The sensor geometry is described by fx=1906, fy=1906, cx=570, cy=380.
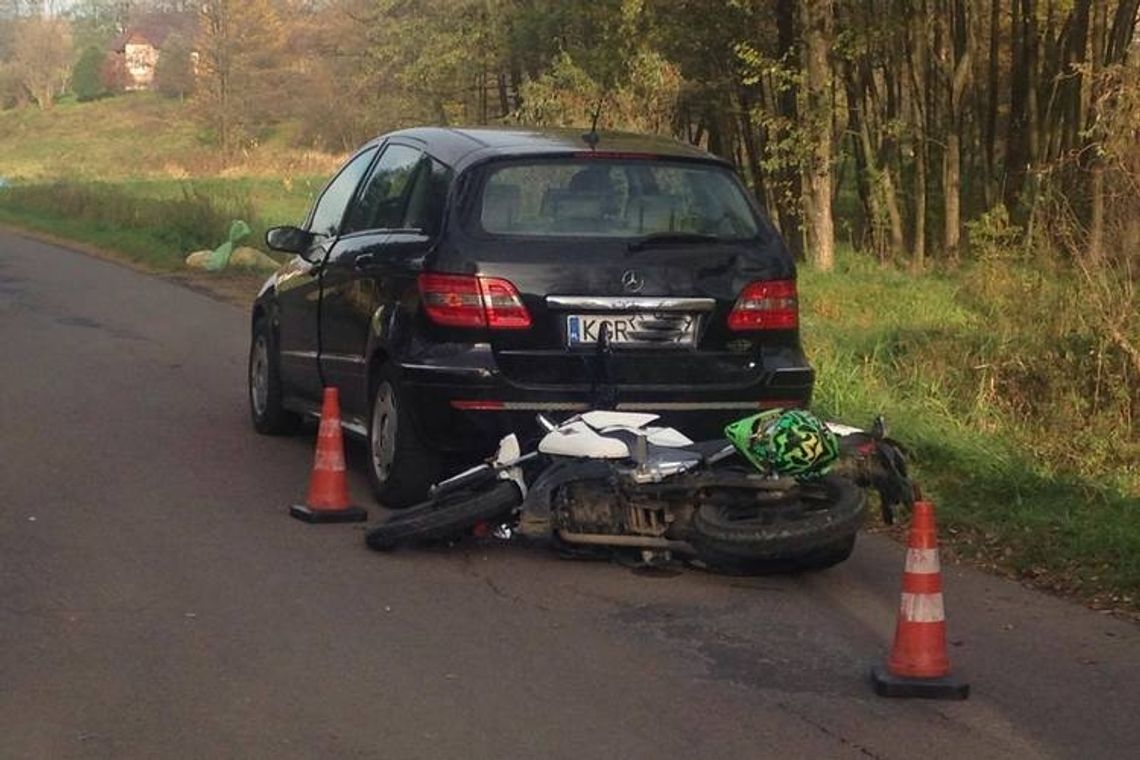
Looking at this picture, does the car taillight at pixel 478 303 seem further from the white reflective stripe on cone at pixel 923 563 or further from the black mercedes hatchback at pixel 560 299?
the white reflective stripe on cone at pixel 923 563

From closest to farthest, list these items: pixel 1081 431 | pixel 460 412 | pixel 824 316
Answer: pixel 460 412
pixel 1081 431
pixel 824 316

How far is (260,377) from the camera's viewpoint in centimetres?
1149

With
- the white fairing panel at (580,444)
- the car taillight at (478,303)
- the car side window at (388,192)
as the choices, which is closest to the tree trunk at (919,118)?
the car side window at (388,192)

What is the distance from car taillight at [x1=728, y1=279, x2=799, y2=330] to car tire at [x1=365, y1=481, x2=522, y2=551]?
4.59 feet

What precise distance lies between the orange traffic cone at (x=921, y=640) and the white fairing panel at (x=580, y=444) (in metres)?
1.90

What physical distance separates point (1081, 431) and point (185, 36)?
95913 millimetres

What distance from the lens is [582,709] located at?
19.1 feet

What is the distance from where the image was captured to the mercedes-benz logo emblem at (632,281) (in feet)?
27.5

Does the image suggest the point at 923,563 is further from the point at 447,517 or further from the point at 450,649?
the point at 447,517

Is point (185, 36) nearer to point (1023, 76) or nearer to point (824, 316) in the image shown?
point (1023, 76)

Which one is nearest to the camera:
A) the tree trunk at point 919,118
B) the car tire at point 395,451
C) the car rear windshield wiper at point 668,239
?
the car rear windshield wiper at point 668,239

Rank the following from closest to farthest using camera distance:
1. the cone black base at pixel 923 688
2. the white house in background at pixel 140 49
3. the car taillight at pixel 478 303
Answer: the cone black base at pixel 923 688
the car taillight at pixel 478 303
the white house in background at pixel 140 49

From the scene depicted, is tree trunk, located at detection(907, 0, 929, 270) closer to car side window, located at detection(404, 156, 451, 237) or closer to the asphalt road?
car side window, located at detection(404, 156, 451, 237)

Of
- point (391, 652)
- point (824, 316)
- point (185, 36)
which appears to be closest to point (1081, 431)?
point (391, 652)
